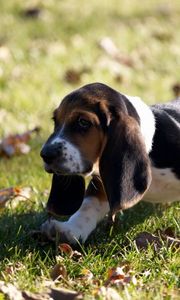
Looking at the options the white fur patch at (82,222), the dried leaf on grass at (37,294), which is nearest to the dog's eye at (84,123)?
the white fur patch at (82,222)

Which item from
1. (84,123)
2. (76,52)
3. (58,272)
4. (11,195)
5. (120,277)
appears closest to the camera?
(120,277)

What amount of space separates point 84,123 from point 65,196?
500 millimetres

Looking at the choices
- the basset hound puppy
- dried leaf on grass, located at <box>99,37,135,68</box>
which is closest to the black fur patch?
the basset hound puppy

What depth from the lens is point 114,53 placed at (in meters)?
9.77

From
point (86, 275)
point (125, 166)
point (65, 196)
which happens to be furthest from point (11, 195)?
point (86, 275)

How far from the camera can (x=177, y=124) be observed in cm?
445

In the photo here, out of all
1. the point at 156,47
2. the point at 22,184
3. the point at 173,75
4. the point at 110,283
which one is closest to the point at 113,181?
the point at 110,283

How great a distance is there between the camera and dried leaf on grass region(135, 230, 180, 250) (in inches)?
158

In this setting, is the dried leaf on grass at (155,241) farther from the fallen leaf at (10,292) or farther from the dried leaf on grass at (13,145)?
the dried leaf on grass at (13,145)

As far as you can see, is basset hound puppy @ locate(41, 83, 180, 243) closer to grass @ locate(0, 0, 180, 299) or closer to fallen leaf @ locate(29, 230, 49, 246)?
fallen leaf @ locate(29, 230, 49, 246)

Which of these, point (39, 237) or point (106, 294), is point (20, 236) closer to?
point (39, 237)

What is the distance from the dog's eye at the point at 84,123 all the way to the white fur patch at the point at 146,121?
0.35 m

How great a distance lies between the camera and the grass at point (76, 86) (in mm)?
3752

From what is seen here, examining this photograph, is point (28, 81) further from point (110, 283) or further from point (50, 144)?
point (110, 283)
